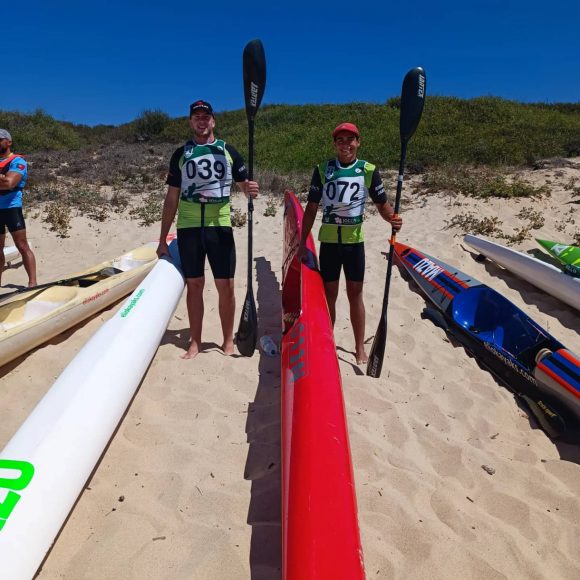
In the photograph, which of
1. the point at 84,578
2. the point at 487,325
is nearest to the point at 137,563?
the point at 84,578

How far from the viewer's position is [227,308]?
346 cm

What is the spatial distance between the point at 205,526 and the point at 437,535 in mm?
1088

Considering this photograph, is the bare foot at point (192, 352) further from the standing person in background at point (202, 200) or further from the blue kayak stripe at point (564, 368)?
the blue kayak stripe at point (564, 368)

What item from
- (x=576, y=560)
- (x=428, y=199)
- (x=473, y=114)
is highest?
(x=473, y=114)

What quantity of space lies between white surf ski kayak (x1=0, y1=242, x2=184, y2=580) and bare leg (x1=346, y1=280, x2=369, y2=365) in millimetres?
1569

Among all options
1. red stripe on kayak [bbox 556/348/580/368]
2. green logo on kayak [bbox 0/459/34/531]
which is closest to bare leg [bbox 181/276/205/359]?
green logo on kayak [bbox 0/459/34/531]

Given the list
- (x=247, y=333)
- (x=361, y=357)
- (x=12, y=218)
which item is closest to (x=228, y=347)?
(x=247, y=333)

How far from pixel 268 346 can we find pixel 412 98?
7.64 ft

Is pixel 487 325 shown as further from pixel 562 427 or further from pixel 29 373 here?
pixel 29 373

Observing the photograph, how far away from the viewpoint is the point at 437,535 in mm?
1992

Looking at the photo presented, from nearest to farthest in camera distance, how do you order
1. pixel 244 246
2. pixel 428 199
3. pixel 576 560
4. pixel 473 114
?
pixel 576 560, pixel 244 246, pixel 428 199, pixel 473 114

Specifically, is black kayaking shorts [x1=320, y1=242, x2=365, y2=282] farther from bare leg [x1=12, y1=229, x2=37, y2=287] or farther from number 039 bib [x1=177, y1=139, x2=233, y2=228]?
bare leg [x1=12, y1=229, x2=37, y2=287]

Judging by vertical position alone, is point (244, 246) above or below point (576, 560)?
above

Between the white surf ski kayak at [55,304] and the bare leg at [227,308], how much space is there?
1.40 meters
